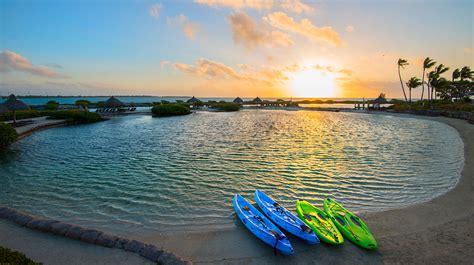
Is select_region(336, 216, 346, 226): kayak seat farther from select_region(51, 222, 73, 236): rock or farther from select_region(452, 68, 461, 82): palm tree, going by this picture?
select_region(452, 68, 461, 82): palm tree

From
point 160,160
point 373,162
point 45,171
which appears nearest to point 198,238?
point 160,160

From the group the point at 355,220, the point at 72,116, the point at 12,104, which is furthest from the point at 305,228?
the point at 72,116

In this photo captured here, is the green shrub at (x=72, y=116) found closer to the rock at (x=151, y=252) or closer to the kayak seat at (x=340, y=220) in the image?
the rock at (x=151, y=252)

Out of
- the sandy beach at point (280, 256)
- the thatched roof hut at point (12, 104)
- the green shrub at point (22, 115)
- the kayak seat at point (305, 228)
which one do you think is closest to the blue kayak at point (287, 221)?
the kayak seat at point (305, 228)

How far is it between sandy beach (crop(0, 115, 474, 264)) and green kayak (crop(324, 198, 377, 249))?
182 mm

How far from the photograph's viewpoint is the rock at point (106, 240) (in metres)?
5.72

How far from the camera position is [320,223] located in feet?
21.8

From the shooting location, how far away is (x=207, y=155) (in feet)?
52.4

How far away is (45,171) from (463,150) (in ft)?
80.2

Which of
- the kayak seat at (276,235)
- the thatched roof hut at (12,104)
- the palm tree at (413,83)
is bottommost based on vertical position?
the kayak seat at (276,235)

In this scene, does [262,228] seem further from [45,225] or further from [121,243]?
[45,225]

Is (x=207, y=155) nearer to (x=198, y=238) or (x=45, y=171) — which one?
(x=45, y=171)

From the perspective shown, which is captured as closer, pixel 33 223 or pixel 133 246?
pixel 133 246

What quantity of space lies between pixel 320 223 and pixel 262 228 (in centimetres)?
168
